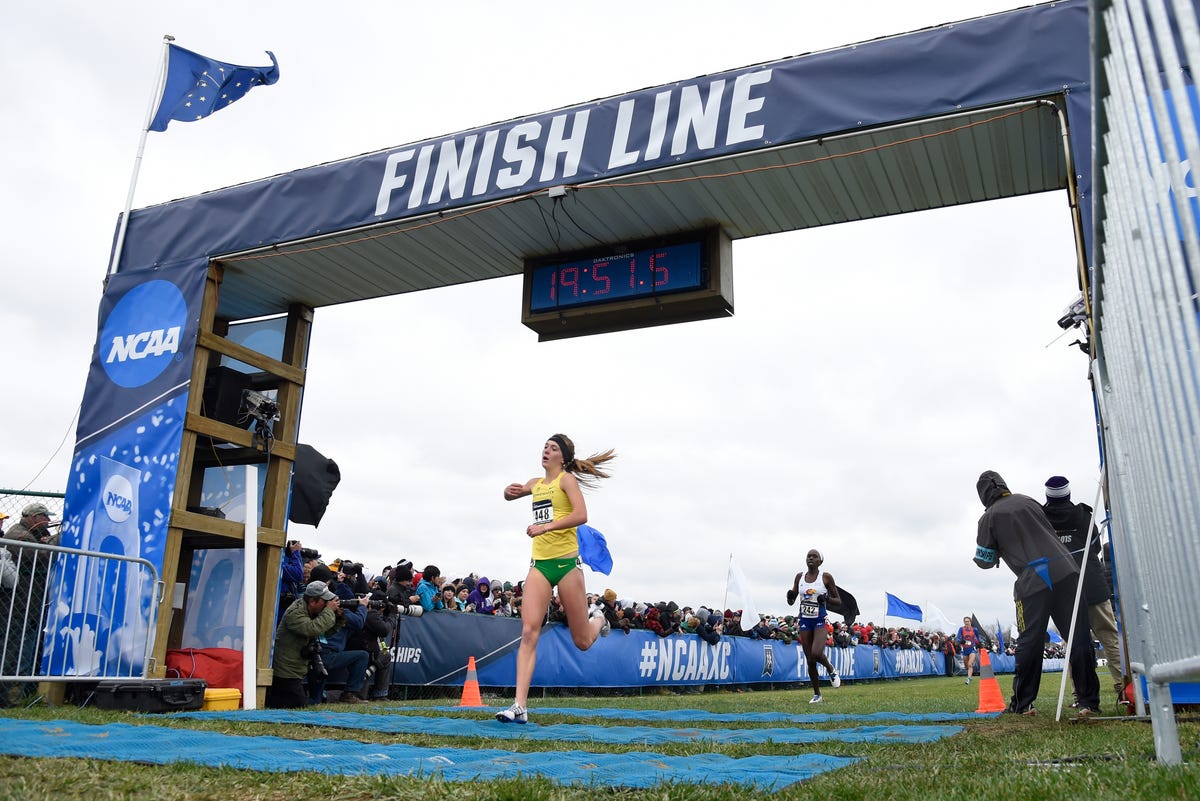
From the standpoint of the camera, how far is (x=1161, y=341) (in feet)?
7.72

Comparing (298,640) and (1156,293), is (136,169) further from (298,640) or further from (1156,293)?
(1156,293)

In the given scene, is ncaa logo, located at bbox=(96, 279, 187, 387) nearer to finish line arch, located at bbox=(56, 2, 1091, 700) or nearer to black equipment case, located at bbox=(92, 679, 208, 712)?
finish line arch, located at bbox=(56, 2, 1091, 700)

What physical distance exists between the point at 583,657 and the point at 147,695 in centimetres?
981

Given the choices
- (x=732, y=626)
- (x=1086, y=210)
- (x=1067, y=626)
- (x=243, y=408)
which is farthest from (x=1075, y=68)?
(x=732, y=626)

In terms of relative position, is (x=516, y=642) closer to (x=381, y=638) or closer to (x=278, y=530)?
(x=381, y=638)

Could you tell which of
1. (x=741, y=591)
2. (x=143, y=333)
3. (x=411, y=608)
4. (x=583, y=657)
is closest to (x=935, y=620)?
(x=741, y=591)

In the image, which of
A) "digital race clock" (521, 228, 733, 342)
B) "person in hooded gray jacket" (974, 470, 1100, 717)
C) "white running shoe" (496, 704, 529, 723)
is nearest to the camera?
"white running shoe" (496, 704, 529, 723)

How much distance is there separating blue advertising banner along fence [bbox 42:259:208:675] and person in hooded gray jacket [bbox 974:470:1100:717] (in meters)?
8.06

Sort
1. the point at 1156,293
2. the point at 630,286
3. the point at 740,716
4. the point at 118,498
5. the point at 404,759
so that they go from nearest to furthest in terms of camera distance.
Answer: the point at 1156,293
the point at 404,759
the point at 740,716
the point at 630,286
the point at 118,498

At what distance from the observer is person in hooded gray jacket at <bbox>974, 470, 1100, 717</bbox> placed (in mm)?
7309

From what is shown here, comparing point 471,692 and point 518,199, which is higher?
point 518,199

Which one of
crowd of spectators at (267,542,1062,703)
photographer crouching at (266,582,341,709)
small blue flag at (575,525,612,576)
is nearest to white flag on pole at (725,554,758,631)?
crowd of spectators at (267,542,1062,703)

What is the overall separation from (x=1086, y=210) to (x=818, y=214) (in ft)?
10.2

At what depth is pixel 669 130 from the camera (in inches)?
329
